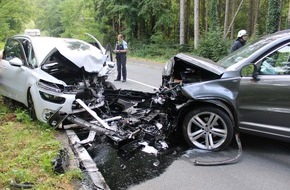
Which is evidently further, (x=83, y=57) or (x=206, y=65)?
(x=83, y=57)

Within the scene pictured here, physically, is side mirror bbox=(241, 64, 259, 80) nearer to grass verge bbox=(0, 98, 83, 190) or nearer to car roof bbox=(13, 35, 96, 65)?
grass verge bbox=(0, 98, 83, 190)

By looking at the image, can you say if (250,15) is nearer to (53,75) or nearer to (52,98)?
(53,75)

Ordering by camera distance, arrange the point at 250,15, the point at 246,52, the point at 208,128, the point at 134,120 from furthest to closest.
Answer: the point at 250,15, the point at 134,120, the point at 246,52, the point at 208,128

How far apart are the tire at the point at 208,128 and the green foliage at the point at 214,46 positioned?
49.1ft

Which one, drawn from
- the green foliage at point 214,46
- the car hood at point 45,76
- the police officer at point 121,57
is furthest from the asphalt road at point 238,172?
the green foliage at point 214,46

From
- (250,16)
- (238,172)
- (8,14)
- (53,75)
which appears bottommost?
(238,172)

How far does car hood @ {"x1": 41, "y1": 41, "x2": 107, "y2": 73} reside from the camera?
662 cm

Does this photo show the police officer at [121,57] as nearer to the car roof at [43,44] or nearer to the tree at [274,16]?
the car roof at [43,44]

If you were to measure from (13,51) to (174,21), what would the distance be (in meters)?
26.0

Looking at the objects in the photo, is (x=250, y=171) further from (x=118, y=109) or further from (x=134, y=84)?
(x=134, y=84)

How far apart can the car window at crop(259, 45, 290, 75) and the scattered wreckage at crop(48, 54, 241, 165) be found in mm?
628

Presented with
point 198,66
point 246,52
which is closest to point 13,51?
point 198,66

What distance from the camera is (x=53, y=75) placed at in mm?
6914

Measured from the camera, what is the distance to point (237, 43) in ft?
31.8
